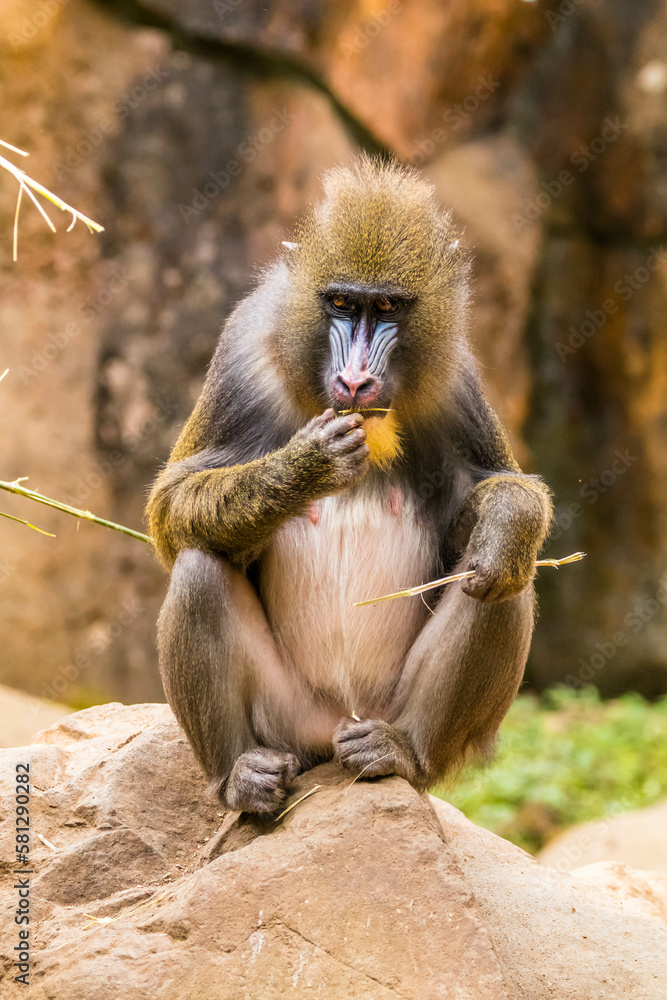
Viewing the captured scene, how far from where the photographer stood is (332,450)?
11.4ft

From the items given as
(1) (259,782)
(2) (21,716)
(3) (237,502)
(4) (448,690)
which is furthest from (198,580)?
(2) (21,716)

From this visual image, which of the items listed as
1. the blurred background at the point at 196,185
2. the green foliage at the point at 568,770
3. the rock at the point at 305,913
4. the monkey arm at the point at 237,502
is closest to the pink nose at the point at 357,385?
the monkey arm at the point at 237,502

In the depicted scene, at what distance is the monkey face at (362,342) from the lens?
3412 millimetres

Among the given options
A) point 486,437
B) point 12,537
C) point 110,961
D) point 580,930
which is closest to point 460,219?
point 12,537

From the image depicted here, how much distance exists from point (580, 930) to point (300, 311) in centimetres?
245

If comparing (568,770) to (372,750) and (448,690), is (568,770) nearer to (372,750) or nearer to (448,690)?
(448,690)

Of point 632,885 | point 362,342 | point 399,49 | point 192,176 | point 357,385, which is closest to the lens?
point 357,385

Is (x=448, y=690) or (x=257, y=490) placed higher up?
(x=257, y=490)

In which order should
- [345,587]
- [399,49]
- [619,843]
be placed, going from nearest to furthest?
[345,587] < [619,843] < [399,49]

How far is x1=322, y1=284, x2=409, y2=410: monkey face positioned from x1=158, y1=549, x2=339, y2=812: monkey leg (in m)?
0.81

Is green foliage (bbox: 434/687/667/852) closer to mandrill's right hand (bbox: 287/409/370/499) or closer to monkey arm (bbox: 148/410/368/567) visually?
monkey arm (bbox: 148/410/368/567)

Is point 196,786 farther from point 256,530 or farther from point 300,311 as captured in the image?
point 300,311

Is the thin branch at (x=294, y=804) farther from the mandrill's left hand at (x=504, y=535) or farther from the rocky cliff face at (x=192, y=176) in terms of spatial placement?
the rocky cliff face at (x=192, y=176)

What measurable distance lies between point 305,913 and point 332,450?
147 cm
